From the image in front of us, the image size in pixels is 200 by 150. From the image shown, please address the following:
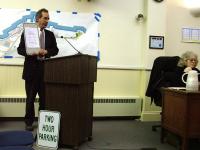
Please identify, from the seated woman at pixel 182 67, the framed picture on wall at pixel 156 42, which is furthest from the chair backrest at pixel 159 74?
the framed picture on wall at pixel 156 42

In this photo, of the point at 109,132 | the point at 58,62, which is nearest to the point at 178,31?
the point at 109,132

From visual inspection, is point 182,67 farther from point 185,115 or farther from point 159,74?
point 185,115

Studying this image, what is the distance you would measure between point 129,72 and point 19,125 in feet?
6.35

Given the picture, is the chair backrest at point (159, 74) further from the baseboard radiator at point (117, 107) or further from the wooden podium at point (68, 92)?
the wooden podium at point (68, 92)

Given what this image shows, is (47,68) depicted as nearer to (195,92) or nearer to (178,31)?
(195,92)

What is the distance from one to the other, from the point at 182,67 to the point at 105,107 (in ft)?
4.94

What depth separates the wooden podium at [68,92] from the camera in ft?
10.8

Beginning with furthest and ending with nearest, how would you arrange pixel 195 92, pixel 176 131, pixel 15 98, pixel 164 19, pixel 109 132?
pixel 164 19, pixel 15 98, pixel 109 132, pixel 176 131, pixel 195 92

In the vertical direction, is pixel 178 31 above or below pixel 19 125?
above

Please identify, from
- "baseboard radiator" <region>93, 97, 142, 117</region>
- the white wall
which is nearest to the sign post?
"baseboard radiator" <region>93, 97, 142, 117</region>

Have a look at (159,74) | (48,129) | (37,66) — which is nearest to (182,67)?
(159,74)

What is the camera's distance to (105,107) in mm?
5191

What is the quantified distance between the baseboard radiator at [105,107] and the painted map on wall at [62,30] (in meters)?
0.71

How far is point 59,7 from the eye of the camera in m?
5.02
